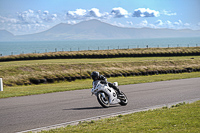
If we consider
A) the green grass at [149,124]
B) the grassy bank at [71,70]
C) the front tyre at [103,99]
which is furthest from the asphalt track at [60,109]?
the grassy bank at [71,70]

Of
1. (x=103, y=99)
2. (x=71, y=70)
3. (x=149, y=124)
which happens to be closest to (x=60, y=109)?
(x=103, y=99)

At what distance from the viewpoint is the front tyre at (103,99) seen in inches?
528

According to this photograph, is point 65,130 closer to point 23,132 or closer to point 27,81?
point 23,132

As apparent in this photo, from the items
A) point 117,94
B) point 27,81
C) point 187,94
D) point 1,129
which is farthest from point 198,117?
point 27,81

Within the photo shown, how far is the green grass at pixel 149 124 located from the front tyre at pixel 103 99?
2621 millimetres

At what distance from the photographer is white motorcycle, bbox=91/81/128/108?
13.4 metres

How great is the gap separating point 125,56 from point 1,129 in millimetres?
55246

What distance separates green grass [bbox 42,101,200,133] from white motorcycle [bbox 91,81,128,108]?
2.70 meters

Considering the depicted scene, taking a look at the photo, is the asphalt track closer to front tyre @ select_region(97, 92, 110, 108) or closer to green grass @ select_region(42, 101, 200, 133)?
front tyre @ select_region(97, 92, 110, 108)

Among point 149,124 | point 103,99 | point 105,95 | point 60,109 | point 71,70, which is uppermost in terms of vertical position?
point 71,70

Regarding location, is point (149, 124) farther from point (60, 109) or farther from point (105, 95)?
point (60, 109)

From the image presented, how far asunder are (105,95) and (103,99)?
0.21 m

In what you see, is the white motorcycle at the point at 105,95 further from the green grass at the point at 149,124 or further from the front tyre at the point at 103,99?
the green grass at the point at 149,124

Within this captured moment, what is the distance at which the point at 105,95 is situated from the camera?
13750mm
